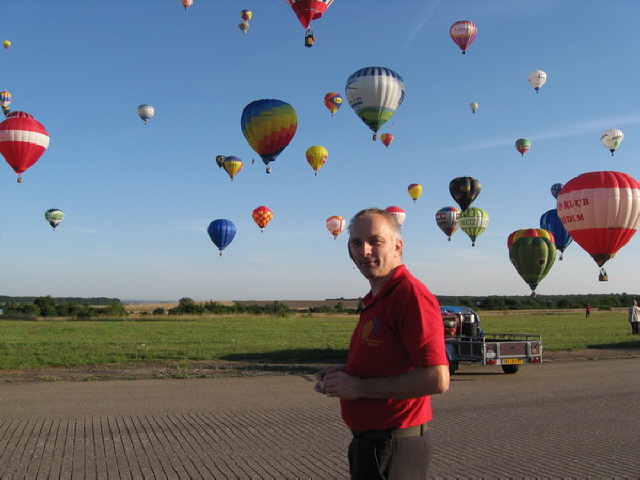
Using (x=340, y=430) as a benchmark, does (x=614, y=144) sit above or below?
above

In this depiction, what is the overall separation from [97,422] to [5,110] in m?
56.9

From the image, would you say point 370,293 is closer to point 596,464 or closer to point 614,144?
point 596,464

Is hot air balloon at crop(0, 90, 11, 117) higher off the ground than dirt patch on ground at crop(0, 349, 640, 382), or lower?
higher

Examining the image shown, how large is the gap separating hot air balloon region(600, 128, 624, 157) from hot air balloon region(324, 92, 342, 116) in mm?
24580

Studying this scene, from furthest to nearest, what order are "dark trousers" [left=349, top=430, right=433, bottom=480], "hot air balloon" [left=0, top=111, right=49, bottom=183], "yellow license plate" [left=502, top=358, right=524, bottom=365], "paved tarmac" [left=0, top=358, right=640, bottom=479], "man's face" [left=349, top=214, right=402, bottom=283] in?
"hot air balloon" [left=0, top=111, right=49, bottom=183], "yellow license plate" [left=502, top=358, right=524, bottom=365], "paved tarmac" [left=0, top=358, right=640, bottom=479], "man's face" [left=349, top=214, right=402, bottom=283], "dark trousers" [left=349, top=430, right=433, bottom=480]

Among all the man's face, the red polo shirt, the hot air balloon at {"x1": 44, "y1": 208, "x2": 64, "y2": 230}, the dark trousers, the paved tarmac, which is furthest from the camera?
the hot air balloon at {"x1": 44, "y1": 208, "x2": 64, "y2": 230}

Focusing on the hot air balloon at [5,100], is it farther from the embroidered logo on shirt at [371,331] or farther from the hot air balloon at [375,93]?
the embroidered logo on shirt at [371,331]

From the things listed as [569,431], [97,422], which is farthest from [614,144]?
[97,422]

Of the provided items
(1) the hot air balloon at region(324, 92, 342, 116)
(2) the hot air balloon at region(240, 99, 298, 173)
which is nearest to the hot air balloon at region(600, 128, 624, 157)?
(1) the hot air balloon at region(324, 92, 342, 116)

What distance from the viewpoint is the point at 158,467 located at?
6895 mm

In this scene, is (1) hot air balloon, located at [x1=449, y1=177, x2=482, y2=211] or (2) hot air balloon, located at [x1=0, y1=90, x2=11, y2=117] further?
(2) hot air balloon, located at [x1=0, y1=90, x2=11, y2=117]

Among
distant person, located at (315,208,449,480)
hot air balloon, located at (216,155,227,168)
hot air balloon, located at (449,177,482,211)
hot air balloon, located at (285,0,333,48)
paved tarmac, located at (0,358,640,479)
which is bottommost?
paved tarmac, located at (0,358,640,479)

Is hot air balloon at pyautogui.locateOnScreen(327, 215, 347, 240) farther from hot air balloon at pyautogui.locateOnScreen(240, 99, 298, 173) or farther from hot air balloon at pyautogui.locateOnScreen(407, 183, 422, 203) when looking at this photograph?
hot air balloon at pyautogui.locateOnScreen(240, 99, 298, 173)

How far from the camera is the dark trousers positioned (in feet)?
10.0
